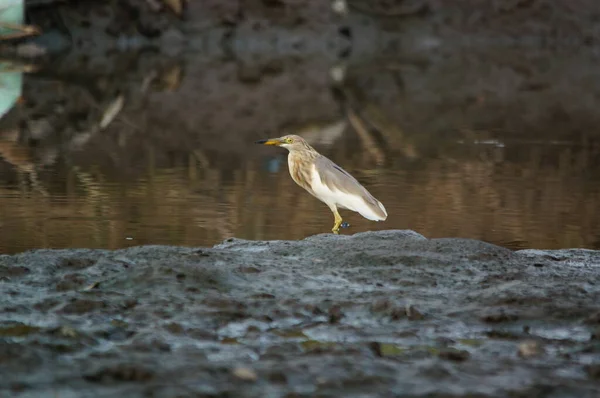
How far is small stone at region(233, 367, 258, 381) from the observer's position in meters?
2.93

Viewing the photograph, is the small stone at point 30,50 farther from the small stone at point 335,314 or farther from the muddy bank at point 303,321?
the small stone at point 335,314

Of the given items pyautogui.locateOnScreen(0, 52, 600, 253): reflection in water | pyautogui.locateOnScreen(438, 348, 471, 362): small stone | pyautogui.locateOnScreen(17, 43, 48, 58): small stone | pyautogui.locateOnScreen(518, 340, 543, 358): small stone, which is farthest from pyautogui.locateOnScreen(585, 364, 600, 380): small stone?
pyautogui.locateOnScreen(17, 43, 48, 58): small stone

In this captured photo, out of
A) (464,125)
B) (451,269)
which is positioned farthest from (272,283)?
(464,125)

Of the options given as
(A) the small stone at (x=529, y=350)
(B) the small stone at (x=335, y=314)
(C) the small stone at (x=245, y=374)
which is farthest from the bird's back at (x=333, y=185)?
(C) the small stone at (x=245, y=374)

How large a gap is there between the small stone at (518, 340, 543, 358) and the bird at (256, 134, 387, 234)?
2138 millimetres

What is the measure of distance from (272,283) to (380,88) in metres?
12.3

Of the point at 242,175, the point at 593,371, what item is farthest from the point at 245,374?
the point at 242,175

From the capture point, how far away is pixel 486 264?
463cm

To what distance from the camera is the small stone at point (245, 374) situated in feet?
9.60

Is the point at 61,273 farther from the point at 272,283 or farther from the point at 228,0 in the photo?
the point at 228,0

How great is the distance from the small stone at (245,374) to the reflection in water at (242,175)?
2545 millimetres

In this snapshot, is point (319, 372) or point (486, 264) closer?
point (319, 372)

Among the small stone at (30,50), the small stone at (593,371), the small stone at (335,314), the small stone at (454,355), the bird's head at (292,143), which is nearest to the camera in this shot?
the small stone at (593,371)

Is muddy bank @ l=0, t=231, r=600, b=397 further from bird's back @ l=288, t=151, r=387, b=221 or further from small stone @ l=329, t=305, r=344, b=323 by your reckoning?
bird's back @ l=288, t=151, r=387, b=221
